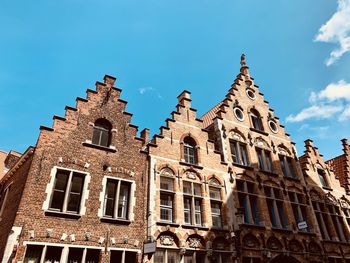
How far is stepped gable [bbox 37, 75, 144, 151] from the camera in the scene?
1259cm

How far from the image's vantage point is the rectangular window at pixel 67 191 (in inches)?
456

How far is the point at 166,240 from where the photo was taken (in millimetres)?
12945

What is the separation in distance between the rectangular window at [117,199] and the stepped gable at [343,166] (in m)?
19.1

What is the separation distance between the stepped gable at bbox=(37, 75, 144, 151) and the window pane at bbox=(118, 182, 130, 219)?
2.42m

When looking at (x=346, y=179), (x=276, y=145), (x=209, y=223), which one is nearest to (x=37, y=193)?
(x=209, y=223)

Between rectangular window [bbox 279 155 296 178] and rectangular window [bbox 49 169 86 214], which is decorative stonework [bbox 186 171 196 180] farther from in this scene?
rectangular window [bbox 279 155 296 178]

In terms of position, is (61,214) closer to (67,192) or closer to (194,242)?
(67,192)

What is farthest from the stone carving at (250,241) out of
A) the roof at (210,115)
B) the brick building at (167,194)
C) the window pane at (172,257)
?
the roof at (210,115)

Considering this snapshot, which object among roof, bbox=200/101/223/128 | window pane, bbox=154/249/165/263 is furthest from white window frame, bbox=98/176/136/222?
roof, bbox=200/101/223/128

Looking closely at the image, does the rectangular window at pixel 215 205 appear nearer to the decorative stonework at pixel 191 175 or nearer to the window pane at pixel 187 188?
the decorative stonework at pixel 191 175

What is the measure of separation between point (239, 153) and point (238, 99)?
454cm

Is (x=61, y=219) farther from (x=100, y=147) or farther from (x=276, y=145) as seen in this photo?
(x=276, y=145)

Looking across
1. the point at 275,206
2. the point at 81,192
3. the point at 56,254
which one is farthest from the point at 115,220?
the point at 275,206

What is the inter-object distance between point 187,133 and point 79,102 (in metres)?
6.20
